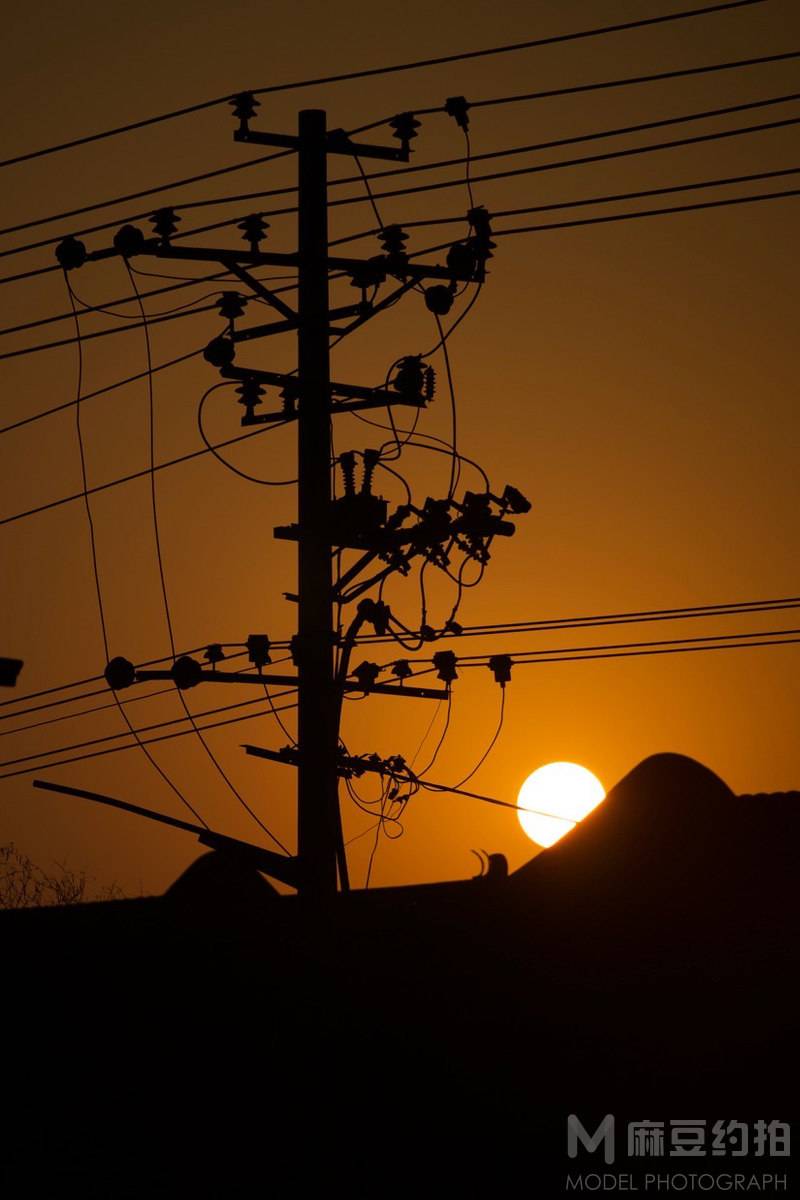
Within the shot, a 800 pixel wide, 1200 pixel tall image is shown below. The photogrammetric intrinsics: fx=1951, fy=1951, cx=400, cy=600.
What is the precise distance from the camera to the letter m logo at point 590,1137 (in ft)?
53.9

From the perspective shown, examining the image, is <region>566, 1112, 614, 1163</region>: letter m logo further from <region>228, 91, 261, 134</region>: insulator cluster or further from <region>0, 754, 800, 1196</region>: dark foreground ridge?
<region>228, 91, 261, 134</region>: insulator cluster

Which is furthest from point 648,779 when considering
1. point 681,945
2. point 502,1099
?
point 502,1099

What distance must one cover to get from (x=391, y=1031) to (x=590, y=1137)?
1905 millimetres

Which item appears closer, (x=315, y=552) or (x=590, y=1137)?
(x=590, y=1137)

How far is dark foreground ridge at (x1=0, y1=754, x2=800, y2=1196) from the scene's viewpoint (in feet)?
53.5

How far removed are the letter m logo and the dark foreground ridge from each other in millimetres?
102

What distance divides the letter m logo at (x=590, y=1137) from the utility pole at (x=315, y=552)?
3.77 meters

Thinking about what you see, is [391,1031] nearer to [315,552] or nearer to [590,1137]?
[590,1137]

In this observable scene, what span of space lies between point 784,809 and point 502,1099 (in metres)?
4.61

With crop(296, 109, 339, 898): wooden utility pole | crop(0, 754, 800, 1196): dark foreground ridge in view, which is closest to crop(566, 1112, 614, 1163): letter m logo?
crop(0, 754, 800, 1196): dark foreground ridge

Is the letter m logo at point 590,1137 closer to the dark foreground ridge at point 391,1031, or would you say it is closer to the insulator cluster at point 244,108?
the dark foreground ridge at point 391,1031

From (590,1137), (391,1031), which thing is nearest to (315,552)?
(391,1031)

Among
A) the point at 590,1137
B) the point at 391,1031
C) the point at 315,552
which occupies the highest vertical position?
the point at 315,552

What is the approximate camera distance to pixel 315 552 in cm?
1991
